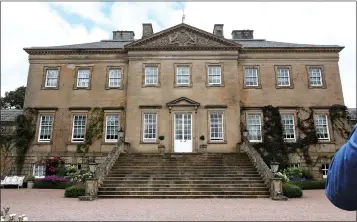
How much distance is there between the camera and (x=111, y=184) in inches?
623

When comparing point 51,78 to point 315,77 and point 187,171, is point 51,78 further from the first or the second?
point 315,77

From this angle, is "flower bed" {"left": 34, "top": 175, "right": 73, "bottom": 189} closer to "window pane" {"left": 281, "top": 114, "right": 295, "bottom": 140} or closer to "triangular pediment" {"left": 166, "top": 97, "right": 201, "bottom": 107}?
"triangular pediment" {"left": 166, "top": 97, "right": 201, "bottom": 107}

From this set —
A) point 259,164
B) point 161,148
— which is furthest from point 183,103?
point 259,164

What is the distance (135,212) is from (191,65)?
16749 millimetres

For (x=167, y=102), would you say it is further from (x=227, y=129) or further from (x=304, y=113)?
(x=304, y=113)

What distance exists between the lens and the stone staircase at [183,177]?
1491cm

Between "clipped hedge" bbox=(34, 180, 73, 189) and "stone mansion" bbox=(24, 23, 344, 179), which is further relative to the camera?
"stone mansion" bbox=(24, 23, 344, 179)

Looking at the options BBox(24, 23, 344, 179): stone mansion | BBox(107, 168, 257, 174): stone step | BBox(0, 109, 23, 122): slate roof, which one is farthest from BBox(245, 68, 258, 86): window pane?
BBox(0, 109, 23, 122): slate roof

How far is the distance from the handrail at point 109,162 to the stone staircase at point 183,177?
29 cm

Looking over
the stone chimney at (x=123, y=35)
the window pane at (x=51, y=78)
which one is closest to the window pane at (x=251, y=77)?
the stone chimney at (x=123, y=35)

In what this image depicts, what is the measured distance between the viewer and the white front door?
23.3 meters

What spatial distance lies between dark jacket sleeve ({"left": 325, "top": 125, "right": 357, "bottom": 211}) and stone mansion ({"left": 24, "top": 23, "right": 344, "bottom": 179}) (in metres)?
21.8

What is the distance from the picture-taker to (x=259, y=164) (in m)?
17.4

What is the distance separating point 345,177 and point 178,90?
76.3ft
